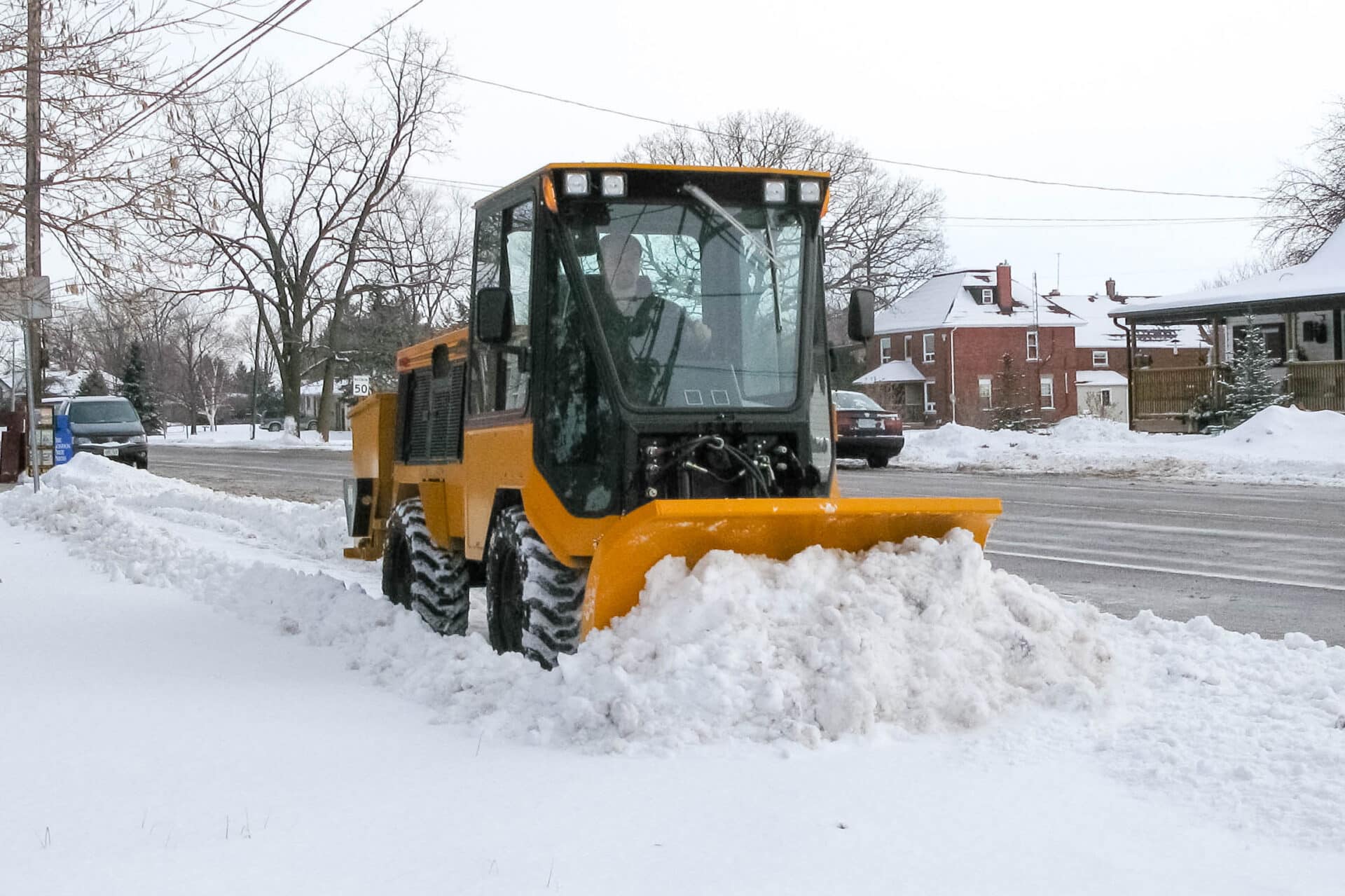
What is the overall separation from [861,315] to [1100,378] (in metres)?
79.6

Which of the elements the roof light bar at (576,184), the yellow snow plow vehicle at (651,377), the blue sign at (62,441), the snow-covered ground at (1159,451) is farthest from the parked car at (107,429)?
the roof light bar at (576,184)

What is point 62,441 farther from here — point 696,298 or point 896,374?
point 896,374

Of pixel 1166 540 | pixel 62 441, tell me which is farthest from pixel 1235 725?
pixel 62 441

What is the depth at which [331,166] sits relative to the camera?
51.5 m

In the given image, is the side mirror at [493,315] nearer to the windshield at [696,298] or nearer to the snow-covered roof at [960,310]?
the windshield at [696,298]

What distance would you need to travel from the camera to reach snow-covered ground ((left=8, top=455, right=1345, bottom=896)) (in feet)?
13.1

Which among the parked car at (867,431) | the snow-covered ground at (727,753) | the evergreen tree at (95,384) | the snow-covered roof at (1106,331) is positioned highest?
the snow-covered roof at (1106,331)

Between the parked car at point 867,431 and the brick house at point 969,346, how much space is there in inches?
1691

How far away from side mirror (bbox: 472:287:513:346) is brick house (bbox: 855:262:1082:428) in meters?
63.4

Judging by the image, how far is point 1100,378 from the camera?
82562 mm

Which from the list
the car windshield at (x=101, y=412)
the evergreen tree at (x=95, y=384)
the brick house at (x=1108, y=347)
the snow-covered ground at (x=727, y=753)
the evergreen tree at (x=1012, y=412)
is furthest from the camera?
the evergreen tree at (x=95, y=384)

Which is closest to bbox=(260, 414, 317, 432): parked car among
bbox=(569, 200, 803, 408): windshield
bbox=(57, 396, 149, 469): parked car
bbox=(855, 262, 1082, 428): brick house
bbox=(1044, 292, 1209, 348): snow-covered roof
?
bbox=(855, 262, 1082, 428): brick house

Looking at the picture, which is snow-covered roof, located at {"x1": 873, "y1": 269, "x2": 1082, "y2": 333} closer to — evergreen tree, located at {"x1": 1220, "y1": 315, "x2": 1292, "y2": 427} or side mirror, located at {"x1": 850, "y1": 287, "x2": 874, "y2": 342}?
evergreen tree, located at {"x1": 1220, "y1": 315, "x2": 1292, "y2": 427}

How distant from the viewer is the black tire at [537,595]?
6117 mm
